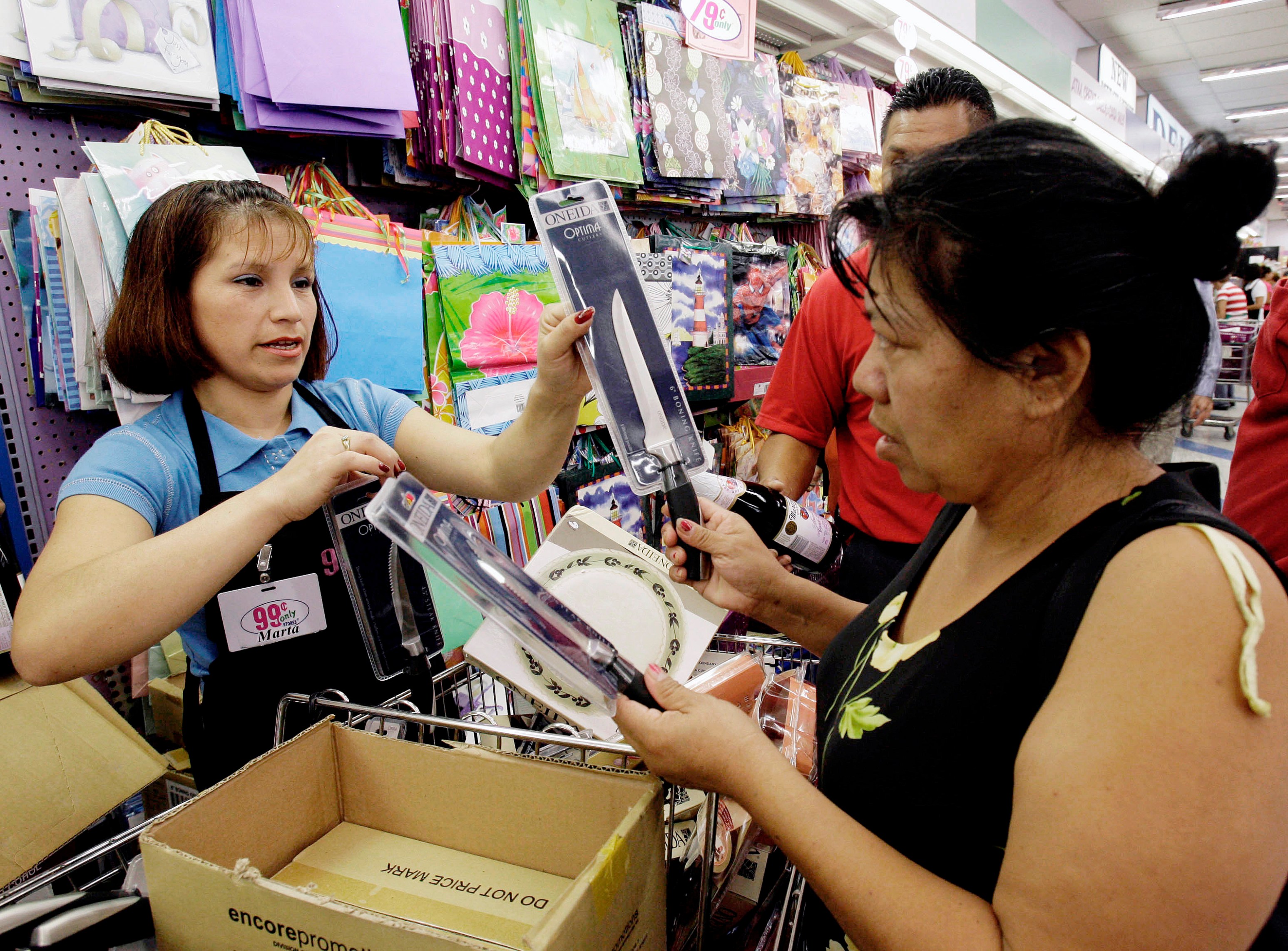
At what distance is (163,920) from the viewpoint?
78 cm

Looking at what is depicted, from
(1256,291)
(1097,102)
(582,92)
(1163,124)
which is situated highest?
(1163,124)

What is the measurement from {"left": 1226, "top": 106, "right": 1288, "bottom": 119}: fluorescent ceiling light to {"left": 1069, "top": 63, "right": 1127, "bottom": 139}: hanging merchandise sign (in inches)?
249

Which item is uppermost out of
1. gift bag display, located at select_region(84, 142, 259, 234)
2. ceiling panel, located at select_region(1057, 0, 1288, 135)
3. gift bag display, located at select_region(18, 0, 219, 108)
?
ceiling panel, located at select_region(1057, 0, 1288, 135)

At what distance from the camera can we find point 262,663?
47.7 inches

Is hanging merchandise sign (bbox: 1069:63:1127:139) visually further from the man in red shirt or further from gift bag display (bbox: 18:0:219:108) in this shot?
gift bag display (bbox: 18:0:219:108)

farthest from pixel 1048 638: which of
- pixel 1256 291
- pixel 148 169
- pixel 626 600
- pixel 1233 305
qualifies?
pixel 1256 291

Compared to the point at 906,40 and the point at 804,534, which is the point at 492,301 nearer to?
the point at 804,534

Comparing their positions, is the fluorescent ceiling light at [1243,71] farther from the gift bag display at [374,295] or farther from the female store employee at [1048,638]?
the female store employee at [1048,638]

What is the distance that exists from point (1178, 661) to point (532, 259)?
2.04 metres

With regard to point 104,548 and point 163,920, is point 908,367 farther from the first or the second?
point 104,548

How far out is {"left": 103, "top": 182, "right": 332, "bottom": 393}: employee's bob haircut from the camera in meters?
1.21

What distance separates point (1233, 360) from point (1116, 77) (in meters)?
4.96

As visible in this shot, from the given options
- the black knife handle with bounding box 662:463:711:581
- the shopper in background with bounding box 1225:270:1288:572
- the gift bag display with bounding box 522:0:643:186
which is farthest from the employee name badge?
the shopper in background with bounding box 1225:270:1288:572

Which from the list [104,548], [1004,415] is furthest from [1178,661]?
[104,548]
